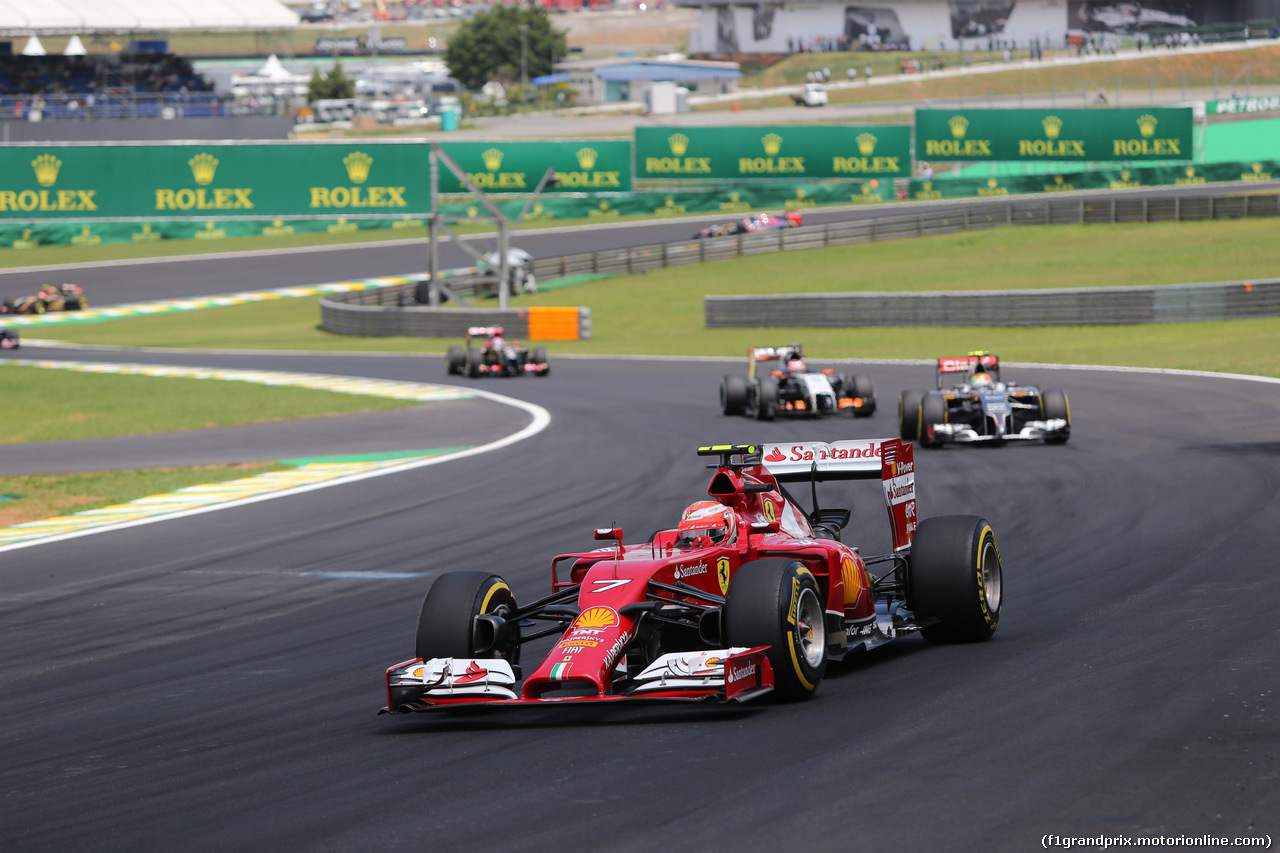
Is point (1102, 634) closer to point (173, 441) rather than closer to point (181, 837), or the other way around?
point (181, 837)

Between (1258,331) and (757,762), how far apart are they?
99.6 ft

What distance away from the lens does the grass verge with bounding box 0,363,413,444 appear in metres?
27.1

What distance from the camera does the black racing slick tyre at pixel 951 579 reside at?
974 cm

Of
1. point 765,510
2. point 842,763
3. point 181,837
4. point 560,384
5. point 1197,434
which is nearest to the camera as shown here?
point 181,837

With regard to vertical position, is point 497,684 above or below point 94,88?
below

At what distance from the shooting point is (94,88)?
87438 millimetres

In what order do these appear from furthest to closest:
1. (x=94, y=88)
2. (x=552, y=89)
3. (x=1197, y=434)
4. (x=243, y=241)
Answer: (x=552, y=89) < (x=94, y=88) < (x=243, y=241) < (x=1197, y=434)

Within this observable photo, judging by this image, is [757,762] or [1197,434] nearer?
[757,762]

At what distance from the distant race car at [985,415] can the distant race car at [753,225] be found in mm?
34532

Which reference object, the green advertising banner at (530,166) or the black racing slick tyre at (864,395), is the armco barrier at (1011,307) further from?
the green advertising banner at (530,166)

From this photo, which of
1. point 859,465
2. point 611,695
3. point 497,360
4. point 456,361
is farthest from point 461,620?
point 456,361

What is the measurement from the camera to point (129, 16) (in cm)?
8438

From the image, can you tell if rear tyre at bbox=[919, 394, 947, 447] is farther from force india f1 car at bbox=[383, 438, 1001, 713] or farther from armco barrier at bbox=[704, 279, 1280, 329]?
armco barrier at bbox=[704, 279, 1280, 329]

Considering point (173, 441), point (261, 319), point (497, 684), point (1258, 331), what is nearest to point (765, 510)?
point (497, 684)
